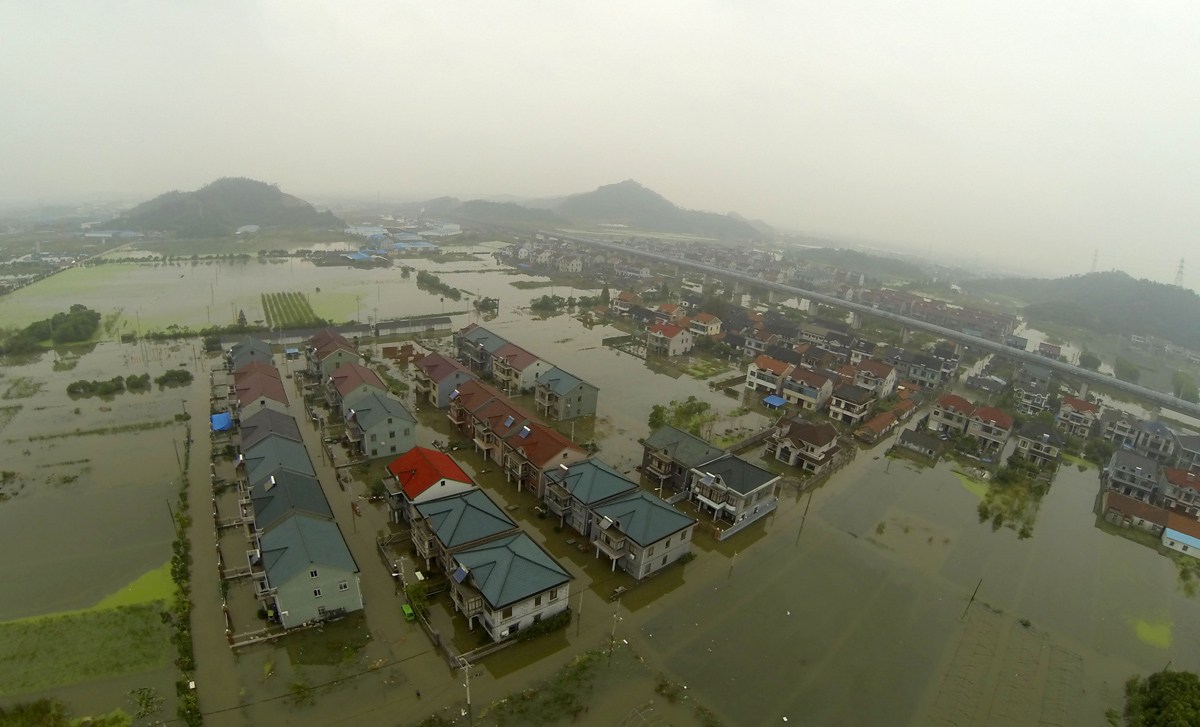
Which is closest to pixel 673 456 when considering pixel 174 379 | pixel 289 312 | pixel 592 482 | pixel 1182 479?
pixel 592 482

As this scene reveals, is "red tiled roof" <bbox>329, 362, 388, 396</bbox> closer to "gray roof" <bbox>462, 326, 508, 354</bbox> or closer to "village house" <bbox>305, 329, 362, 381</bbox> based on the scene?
"village house" <bbox>305, 329, 362, 381</bbox>

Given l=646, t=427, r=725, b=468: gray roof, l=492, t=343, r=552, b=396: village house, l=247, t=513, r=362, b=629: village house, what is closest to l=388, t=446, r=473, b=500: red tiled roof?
l=247, t=513, r=362, b=629: village house

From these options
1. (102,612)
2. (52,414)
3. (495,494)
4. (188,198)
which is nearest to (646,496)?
(495,494)

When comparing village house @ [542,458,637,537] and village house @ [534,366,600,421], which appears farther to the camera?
village house @ [534,366,600,421]

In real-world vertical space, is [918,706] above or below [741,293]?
below

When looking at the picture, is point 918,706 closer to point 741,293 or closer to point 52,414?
point 52,414

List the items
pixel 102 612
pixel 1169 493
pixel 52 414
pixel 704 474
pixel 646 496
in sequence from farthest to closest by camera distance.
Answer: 1. pixel 52 414
2. pixel 1169 493
3. pixel 704 474
4. pixel 646 496
5. pixel 102 612
